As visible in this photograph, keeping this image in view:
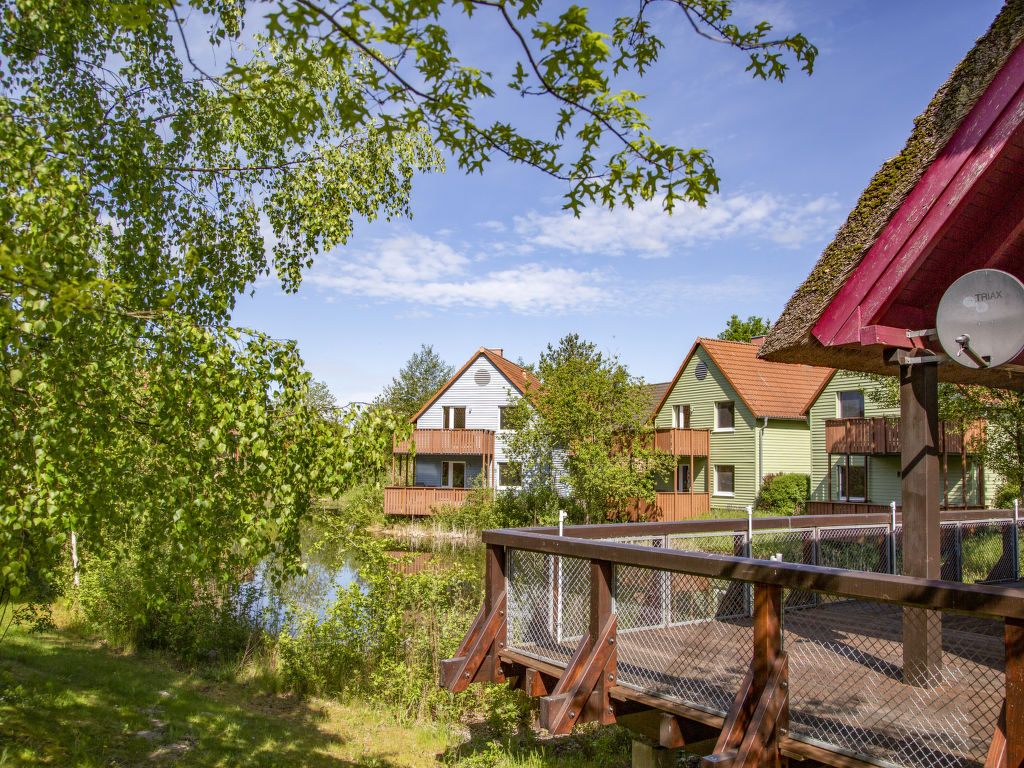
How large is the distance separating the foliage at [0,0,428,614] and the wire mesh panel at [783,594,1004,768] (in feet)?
11.1

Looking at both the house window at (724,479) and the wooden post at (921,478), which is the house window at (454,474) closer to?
the house window at (724,479)

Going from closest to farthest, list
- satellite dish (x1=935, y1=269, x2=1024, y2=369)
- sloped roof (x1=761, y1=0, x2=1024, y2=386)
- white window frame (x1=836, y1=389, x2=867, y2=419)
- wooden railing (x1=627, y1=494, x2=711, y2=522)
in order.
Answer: satellite dish (x1=935, y1=269, x2=1024, y2=369) → sloped roof (x1=761, y1=0, x2=1024, y2=386) → white window frame (x1=836, y1=389, x2=867, y2=419) → wooden railing (x1=627, y1=494, x2=711, y2=522)

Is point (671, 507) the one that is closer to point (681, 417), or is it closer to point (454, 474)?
point (681, 417)

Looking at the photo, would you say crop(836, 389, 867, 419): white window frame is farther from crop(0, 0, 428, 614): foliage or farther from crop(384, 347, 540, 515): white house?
crop(0, 0, 428, 614): foliage

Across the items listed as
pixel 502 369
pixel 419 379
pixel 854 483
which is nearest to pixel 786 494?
pixel 854 483

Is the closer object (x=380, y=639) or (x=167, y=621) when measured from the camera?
(x=380, y=639)

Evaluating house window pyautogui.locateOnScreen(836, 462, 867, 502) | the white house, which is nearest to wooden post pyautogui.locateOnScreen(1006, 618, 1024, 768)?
house window pyautogui.locateOnScreen(836, 462, 867, 502)

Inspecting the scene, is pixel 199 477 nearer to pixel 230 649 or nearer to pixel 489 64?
pixel 489 64

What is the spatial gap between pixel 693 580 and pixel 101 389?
498cm

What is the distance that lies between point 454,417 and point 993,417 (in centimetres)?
2870

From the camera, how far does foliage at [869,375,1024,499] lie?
16297 mm

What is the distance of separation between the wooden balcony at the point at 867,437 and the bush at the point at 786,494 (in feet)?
9.45

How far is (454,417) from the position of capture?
4197 cm

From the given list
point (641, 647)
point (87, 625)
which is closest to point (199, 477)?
point (641, 647)
